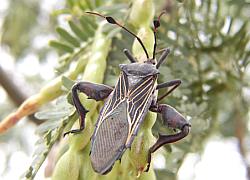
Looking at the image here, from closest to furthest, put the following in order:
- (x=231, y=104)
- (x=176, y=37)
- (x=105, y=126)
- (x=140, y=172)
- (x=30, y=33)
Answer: (x=140, y=172)
(x=105, y=126)
(x=176, y=37)
(x=231, y=104)
(x=30, y=33)

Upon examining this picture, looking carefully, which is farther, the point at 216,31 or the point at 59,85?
the point at 216,31

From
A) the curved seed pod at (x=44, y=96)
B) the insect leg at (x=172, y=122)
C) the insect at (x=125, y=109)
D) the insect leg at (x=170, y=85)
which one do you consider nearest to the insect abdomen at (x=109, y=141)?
the insect at (x=125, y=109)

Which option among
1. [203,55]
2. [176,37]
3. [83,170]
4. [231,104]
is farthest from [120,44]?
[231,104]

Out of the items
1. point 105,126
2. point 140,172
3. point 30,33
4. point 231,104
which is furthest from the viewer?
point 30,33

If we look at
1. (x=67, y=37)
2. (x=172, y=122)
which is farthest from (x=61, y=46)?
(x=172, y=122)

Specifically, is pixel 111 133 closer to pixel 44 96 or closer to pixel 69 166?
pixel 69 166

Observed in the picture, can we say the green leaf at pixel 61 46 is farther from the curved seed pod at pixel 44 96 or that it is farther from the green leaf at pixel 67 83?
the green leaf at pixel 67 83

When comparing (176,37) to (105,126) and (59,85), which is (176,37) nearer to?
(59,85)

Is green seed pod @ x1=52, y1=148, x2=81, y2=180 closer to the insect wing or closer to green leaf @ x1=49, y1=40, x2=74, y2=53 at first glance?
the insect wing

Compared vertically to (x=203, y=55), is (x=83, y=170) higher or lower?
higher
